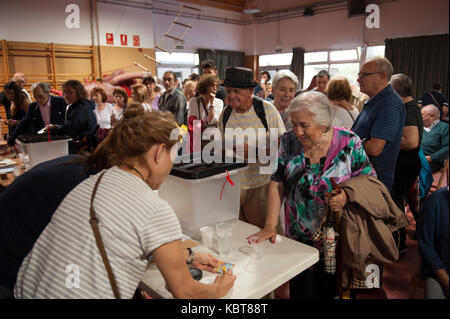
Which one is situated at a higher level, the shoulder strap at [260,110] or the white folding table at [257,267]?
the shoulder strap at [260,110]

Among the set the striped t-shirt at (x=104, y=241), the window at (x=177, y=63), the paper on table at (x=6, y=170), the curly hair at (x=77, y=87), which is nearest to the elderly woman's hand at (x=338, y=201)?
the striped t-shirt at (x=104, y=241)

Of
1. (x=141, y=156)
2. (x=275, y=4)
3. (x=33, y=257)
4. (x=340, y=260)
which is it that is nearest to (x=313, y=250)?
(x=340, y=260)

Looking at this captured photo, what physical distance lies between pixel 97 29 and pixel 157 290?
8.33 m

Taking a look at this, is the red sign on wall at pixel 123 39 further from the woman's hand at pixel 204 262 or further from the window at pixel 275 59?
the woman's hand at pixel 204 262

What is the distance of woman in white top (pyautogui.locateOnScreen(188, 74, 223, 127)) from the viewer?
3.44 meters

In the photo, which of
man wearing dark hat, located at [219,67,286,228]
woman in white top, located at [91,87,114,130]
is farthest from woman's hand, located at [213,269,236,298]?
woman in white top, located at [91,87,114,130]

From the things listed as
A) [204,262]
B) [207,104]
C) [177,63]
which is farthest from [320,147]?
[177,63]

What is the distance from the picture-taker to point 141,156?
43.9 inches

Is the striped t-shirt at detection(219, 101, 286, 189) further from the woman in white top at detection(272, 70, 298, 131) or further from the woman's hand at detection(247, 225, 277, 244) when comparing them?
the woman's hand at detection(247, 225, 277, 244)

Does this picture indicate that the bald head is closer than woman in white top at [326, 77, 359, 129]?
Yes

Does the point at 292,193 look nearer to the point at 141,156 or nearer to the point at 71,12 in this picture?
the point at 141,156

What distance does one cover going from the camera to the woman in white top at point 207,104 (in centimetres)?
344

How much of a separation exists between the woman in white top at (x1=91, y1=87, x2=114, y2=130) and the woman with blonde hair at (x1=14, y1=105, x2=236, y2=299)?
3.91 m

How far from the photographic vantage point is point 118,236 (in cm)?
98
